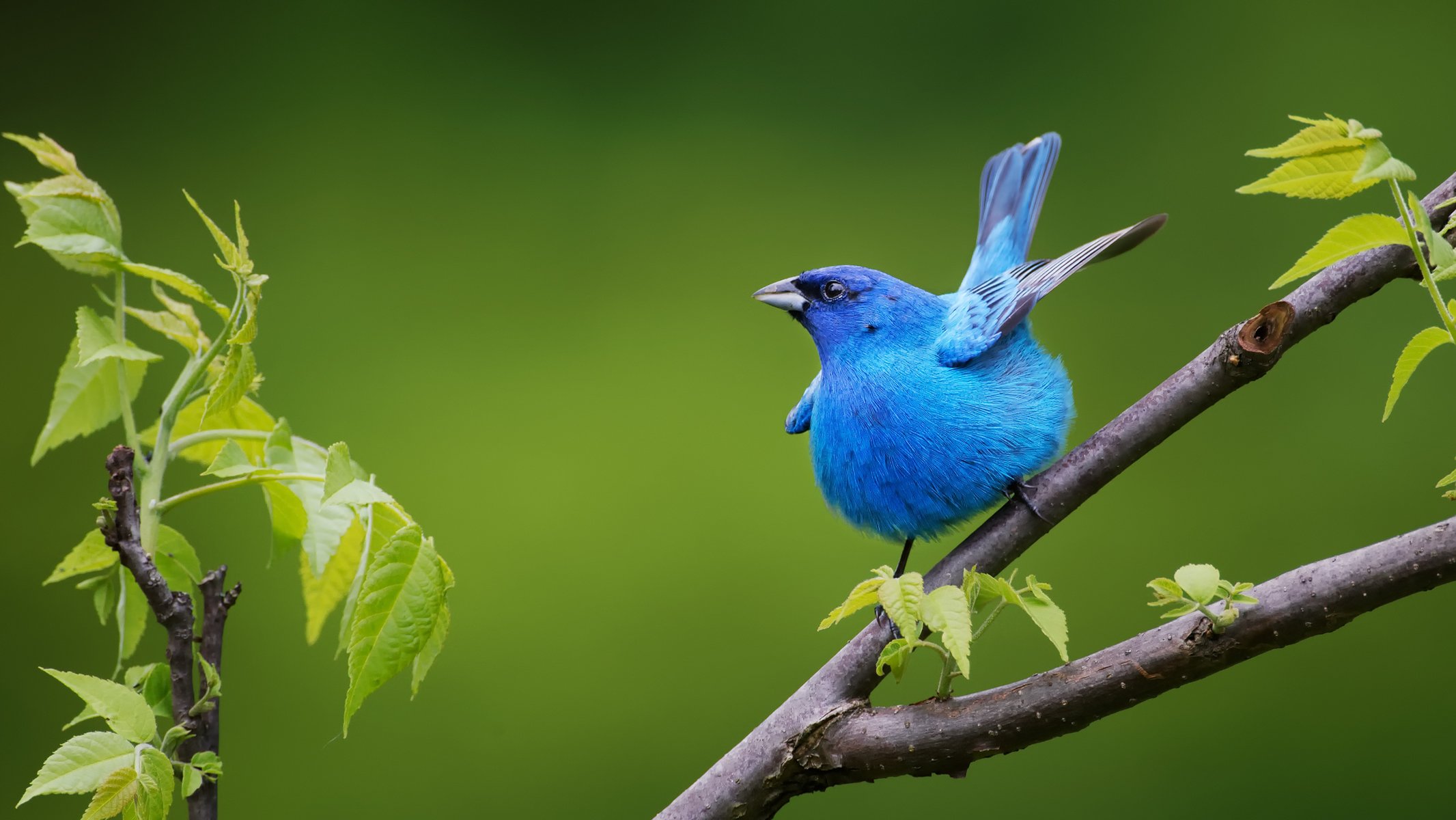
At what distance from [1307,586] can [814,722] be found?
473 millimetres

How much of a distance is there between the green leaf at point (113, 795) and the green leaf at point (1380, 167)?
3.16 feet

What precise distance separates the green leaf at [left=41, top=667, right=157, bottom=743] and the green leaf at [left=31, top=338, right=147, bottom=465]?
29 centimetres

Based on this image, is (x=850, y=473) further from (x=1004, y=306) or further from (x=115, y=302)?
(x=115, y=302)

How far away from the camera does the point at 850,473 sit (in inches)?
61.6

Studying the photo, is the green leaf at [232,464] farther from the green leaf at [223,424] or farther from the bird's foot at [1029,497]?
the bird's foot at [1029,497]

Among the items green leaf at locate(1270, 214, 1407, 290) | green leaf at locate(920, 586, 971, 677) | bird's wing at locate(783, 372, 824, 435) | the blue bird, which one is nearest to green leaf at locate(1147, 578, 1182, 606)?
green leaf at locate(920, 586, 971, 677)

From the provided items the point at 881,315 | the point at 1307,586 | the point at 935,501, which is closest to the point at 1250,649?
the point at 1307,586

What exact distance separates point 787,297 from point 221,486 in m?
0.91

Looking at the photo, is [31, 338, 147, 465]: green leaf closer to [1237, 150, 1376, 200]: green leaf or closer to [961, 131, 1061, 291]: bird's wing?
[1237, 150, 1376, 200]: green leaf

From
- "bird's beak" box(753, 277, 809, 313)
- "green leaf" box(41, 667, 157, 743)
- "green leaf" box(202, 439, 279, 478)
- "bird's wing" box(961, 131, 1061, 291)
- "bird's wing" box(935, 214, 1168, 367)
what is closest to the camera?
"green leaf" box(41, 667, 157, 743)

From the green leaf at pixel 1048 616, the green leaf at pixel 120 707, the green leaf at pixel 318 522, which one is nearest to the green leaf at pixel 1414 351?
the green leaf at pixel 1048 616

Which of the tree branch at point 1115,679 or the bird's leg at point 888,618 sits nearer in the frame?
the tree branch at point 1115,679

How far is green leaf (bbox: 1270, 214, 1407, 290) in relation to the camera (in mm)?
808

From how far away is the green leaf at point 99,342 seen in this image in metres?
0.98
